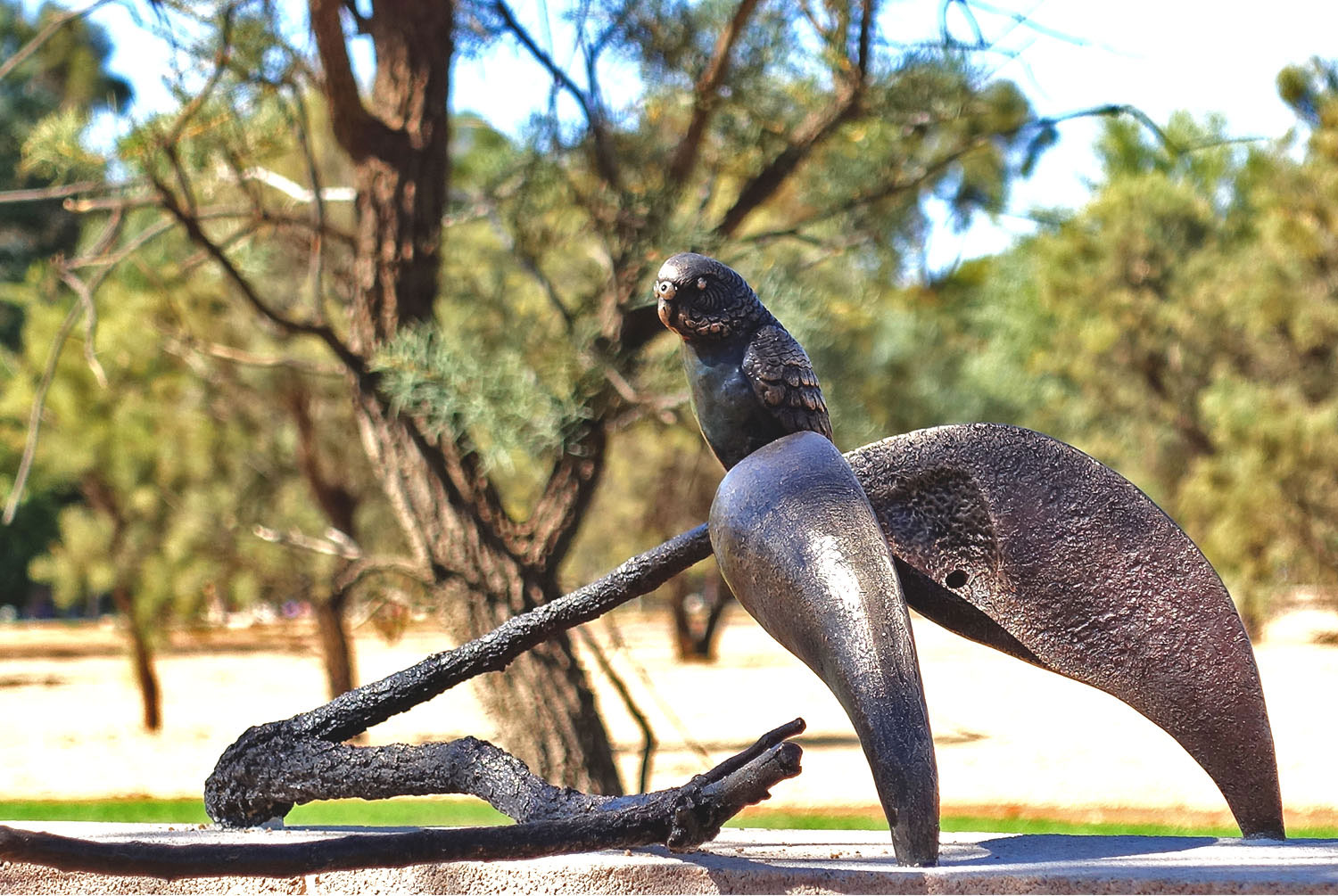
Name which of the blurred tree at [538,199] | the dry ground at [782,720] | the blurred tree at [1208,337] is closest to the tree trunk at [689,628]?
the dry ground at [782,720]

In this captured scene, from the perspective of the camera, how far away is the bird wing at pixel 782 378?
3428 millimetres

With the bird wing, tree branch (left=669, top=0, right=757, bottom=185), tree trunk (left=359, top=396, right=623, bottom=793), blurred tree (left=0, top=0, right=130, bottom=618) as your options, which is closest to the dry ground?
tree trunk (left=359, top=396, right=623, bottom=793)

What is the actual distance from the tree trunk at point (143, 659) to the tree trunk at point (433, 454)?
8.11 metres

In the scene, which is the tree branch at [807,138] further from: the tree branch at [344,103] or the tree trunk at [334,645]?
the tree trunk at [334,645]

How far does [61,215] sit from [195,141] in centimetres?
2116

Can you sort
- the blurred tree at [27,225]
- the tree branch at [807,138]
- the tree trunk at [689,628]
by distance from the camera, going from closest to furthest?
the tree branch at [807,138] < the tree trunk at [689,628] < the blurred tree at [27,225]

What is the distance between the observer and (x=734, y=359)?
11.4 ft

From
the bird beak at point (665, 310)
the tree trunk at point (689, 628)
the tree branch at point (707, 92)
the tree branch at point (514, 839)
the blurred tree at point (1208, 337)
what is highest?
the blurred tree at point (1208, 337)

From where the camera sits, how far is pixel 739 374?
345cm

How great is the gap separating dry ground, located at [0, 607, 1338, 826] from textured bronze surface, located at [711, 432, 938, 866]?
328 cm

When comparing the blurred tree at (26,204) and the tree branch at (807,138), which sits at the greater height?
the blurred tree at (26,204)

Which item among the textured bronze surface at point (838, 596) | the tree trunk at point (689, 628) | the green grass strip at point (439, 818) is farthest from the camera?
the tree trunk at point (689, 628)

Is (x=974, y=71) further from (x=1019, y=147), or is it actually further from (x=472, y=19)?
(x=472, y=19)

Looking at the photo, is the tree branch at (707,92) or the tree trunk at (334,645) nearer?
the tree branch at (707,92)
